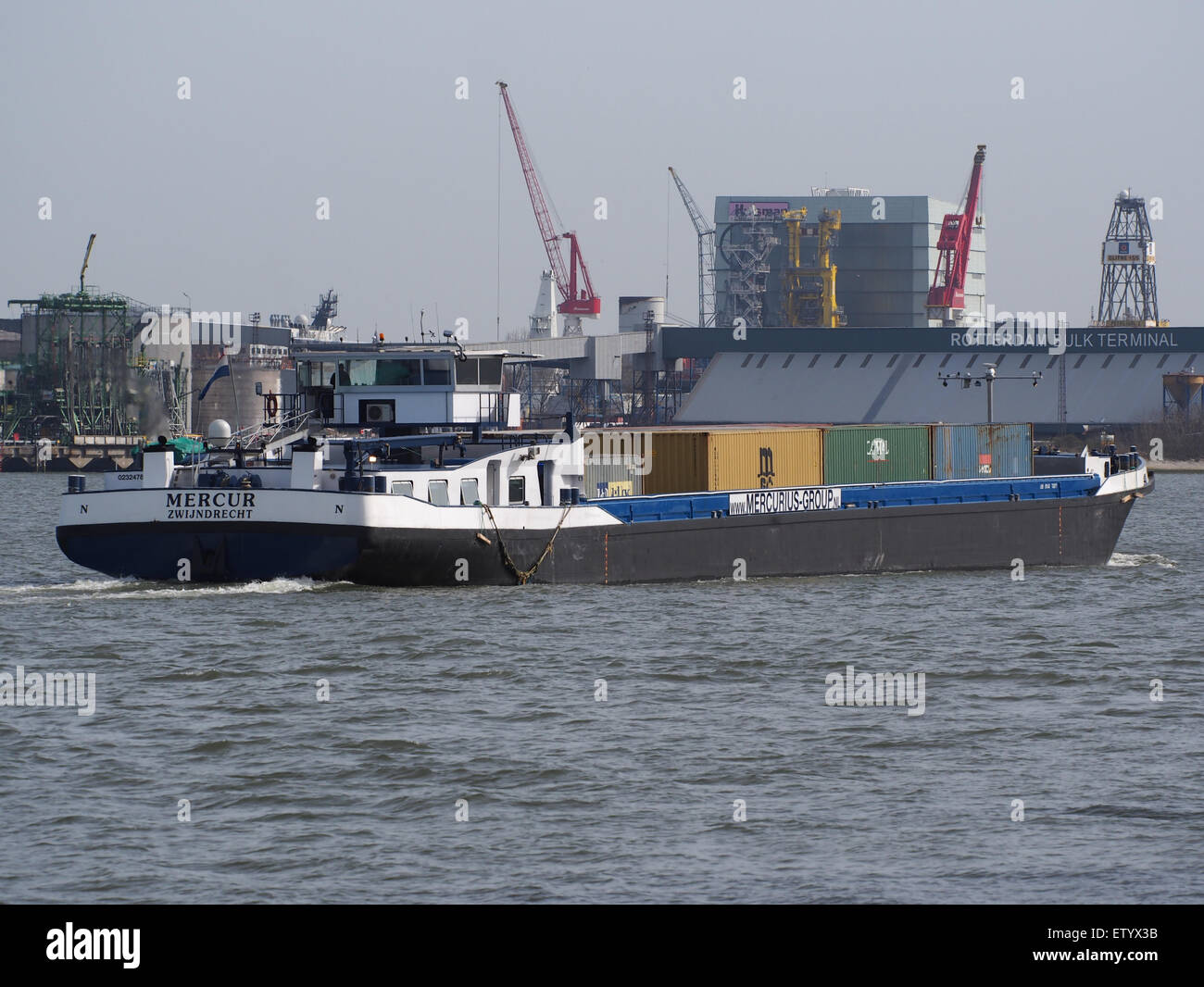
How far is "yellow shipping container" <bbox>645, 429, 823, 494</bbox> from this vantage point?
44.5m

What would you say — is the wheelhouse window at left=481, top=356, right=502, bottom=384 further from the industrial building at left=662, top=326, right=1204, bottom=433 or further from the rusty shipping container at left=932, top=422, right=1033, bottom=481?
the industrial building at left=662, top=326, right=1204, bottom=433

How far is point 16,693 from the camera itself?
25391 millimetres

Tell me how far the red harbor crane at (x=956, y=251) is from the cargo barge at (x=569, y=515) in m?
138

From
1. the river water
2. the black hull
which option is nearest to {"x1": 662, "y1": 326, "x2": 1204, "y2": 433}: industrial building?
the black hull

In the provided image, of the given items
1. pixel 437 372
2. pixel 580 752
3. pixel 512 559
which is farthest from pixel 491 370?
pixel 580 752

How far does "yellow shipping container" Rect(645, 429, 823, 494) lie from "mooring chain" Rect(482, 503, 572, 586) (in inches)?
253

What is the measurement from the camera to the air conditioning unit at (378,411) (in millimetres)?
41719

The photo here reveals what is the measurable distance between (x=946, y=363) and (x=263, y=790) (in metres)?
133

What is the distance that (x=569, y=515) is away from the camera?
3916cm

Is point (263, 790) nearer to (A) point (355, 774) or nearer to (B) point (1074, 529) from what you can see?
(A) point (355, 774)

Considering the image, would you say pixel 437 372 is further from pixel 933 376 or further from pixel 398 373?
pixel 933 376

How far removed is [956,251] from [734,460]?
5858 inches

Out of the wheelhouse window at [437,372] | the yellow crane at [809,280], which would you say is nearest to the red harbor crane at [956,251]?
the yellow crane at [809,280]
